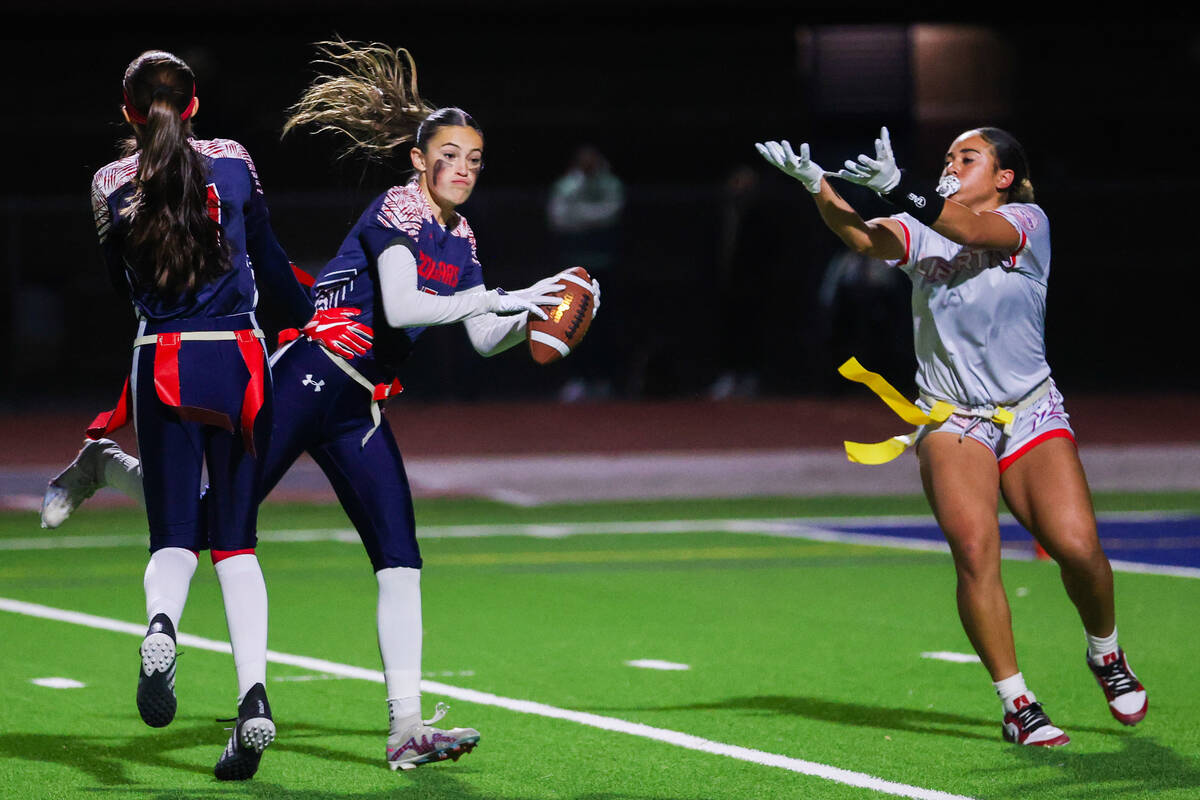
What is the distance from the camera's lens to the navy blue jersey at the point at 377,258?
6816mm

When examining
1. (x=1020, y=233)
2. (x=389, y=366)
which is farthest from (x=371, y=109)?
(x=1020, y=233)

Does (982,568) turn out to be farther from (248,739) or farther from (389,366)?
(248,739)

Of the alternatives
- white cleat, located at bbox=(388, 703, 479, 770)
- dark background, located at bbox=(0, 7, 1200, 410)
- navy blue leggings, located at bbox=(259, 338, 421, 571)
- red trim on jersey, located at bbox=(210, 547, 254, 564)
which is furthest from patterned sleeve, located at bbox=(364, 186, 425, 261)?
dark background, located at bbox=(0, 7, 1200, 410)

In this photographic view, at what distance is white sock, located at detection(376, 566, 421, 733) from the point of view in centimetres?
691

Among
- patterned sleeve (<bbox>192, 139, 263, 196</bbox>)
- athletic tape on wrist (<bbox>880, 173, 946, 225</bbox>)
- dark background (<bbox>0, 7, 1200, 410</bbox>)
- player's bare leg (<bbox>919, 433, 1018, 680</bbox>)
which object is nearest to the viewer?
patterned sleeve (<bbox>192, 139, 263, 196</bbox>)

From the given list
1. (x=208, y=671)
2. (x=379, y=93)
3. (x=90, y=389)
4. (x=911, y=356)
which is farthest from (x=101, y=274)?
(x=379, y=93)

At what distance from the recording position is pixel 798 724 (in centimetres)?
766

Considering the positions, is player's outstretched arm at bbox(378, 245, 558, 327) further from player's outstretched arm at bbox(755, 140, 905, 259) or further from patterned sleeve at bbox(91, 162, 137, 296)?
player's outstretched arm at bbox(755, 140, 905, 259)

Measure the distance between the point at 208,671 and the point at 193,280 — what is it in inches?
117

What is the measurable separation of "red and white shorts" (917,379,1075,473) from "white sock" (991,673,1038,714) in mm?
776

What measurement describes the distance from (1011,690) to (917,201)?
1801 millimetres

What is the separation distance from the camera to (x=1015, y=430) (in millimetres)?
7438

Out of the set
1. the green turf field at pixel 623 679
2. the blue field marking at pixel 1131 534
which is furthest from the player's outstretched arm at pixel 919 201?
the blue field marking at pixel 1131 534

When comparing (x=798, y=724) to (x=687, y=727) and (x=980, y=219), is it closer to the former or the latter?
(x=687, y=727)
